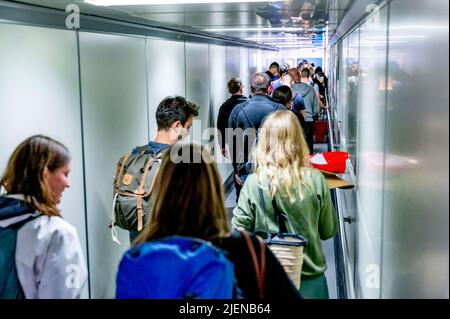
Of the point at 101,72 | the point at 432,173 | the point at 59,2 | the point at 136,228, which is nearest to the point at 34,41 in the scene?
the point at 59,2

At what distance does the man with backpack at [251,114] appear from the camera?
5316 millimetres

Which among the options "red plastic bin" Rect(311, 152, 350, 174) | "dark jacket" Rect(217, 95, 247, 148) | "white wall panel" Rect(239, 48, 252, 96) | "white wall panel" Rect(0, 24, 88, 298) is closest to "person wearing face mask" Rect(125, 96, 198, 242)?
"white wall panel" Rect(0, 24, 88, 298)

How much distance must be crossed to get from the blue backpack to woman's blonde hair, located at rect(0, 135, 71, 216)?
52 cm

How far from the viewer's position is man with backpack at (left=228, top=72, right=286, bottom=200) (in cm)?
532

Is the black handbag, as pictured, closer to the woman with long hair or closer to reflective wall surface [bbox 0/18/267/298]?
the woman with long hair

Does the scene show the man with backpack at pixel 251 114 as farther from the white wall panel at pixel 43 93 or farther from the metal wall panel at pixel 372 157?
the white wall panel at pixel 43 93

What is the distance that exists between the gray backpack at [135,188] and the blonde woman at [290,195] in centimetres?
61

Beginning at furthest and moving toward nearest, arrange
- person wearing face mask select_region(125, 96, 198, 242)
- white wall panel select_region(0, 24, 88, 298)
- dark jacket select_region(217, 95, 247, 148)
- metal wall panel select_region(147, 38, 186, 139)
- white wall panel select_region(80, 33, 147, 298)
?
dark jacket select_region(217, 95, 247, 148) → metal wall panel select_region(147, 38, 186, 139) → white wall panel select_region(80, 33, 147, 298) → person wearing face mask select_region(125, 96, 198, 242) → white wall panel select_region(0, 24, 88, 298)

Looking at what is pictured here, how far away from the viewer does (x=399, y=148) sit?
205 cm

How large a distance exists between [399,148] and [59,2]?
6.70 feet

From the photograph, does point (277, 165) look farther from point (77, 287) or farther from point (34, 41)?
point (34, 41)

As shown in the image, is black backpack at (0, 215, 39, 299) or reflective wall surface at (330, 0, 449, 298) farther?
black backpack at (0, 215, 39, 299)

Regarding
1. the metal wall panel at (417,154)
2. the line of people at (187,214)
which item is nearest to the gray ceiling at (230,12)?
the line of people at (187,214)

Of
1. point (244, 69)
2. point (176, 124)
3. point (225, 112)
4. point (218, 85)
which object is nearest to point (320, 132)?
point (244, 69)
